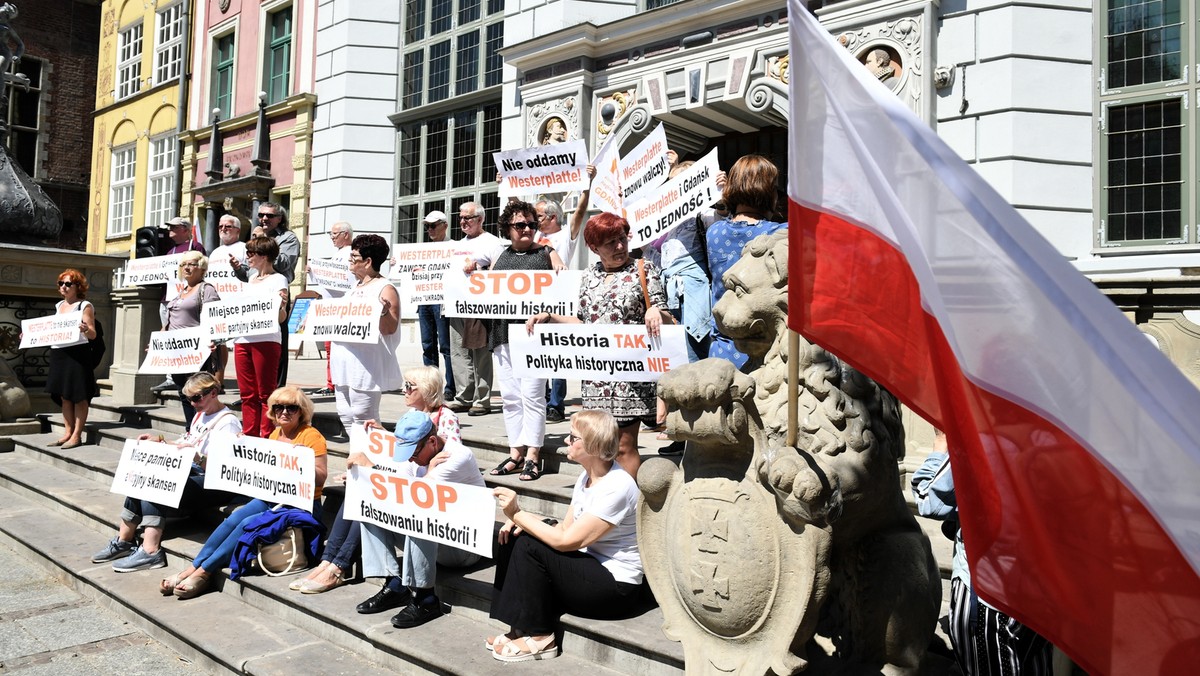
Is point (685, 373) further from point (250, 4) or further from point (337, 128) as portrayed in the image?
point (250, 4)

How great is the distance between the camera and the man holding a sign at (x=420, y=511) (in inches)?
169

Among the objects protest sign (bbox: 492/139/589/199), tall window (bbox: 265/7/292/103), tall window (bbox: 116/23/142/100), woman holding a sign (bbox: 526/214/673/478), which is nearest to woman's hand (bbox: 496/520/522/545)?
woman holding a sign (bbox: 526/214/673/478)

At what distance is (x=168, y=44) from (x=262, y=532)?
21.9 meters

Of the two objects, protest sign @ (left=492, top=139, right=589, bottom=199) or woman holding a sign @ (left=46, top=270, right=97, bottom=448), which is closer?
protest sign @ (left=492, top=139, right=589, bottom=199)

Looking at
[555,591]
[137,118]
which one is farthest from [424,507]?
[137,118]

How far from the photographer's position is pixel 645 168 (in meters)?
6.61

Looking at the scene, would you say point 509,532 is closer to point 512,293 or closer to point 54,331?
point 512,293

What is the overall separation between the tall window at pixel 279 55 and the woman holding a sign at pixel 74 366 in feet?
34.5

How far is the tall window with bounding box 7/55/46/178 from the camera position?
3117 cm

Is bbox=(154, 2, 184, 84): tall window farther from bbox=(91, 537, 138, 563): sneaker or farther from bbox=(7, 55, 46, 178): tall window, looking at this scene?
bbox=(91, 537, 138, 563): sneaker

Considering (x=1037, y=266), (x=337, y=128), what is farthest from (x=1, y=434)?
(x=1037, y=266)

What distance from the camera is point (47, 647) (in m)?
4.70

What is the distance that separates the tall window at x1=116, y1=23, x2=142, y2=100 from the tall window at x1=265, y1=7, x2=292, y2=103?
7620 millimetres

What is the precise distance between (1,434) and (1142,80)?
12.1 m
